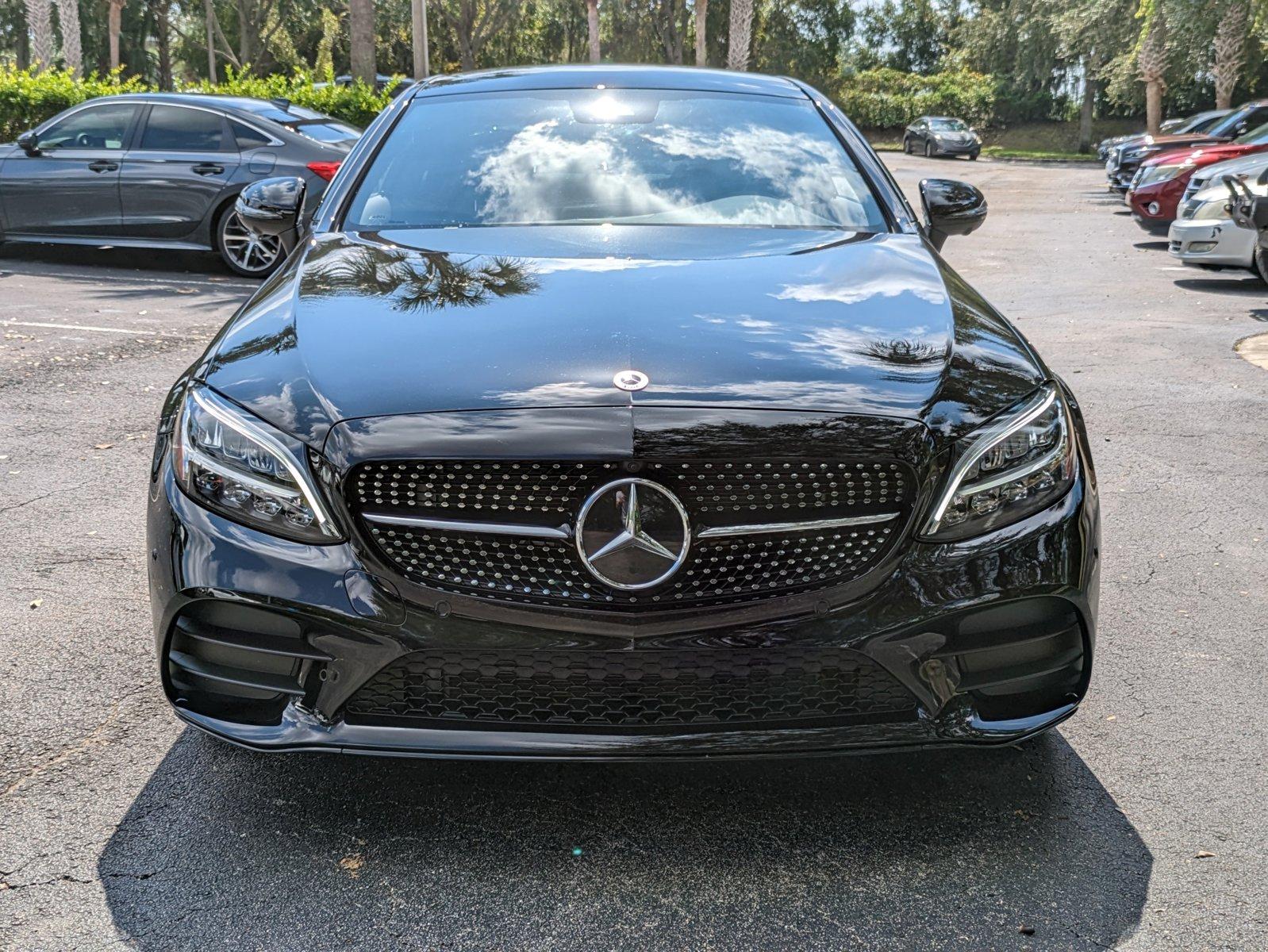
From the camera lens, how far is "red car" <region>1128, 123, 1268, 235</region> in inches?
680

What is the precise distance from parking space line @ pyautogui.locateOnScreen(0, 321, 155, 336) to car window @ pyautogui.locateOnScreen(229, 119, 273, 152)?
310 cm

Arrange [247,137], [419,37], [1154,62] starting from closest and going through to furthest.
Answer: [247,137]
[419,37]
[1154,62]

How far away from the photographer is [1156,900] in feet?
8.63

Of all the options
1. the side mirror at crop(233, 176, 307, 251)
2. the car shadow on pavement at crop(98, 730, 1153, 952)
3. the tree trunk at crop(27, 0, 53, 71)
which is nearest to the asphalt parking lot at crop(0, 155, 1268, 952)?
the car shadow on pavement at crop(98, 730, 1153, 952)

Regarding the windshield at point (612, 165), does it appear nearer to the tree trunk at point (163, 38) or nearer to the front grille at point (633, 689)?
the front grille at point (633, 689)

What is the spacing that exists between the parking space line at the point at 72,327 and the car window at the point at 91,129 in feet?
10.9

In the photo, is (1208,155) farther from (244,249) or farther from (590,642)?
(590,642)

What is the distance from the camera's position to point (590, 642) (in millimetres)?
2537

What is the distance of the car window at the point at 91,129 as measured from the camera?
492 inches

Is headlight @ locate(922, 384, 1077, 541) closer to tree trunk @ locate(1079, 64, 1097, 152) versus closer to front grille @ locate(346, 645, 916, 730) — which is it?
front grille @ locate(346, 645, 916, 730)

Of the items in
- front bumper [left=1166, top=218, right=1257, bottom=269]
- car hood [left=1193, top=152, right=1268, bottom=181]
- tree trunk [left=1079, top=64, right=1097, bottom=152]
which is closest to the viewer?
front bumper [left=1166, top=218, right=1257, bottom=269]

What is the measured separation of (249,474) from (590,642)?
0.75m

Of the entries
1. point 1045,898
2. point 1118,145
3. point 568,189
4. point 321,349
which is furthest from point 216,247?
point 1118,145

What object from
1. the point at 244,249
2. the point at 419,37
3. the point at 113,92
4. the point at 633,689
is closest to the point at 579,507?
the point at 633,689
